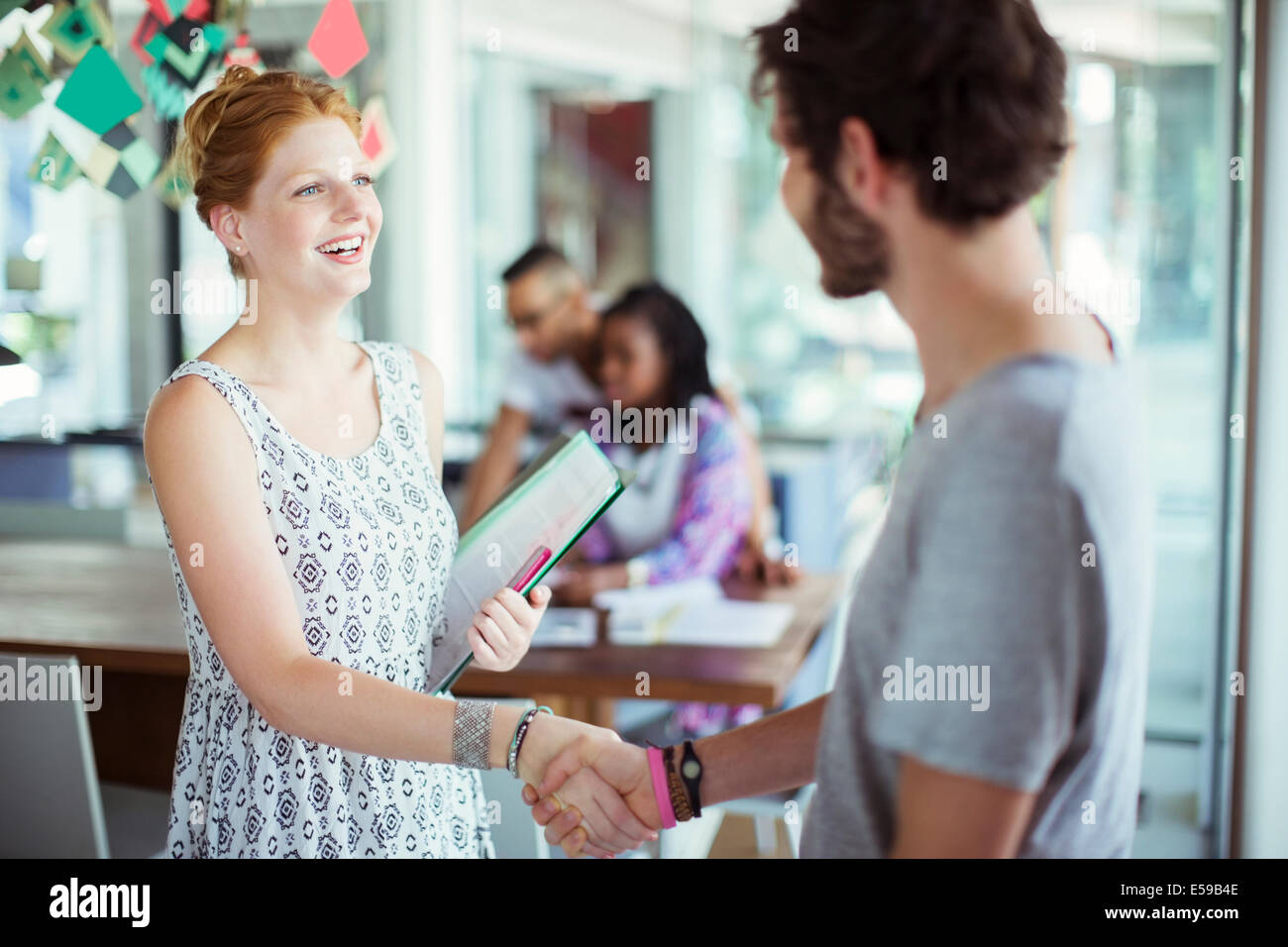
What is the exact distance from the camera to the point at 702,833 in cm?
225

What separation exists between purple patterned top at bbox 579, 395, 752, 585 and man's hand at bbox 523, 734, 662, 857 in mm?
1563

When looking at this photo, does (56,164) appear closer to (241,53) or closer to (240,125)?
(241,53)

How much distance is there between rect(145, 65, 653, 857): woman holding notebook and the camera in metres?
1.14

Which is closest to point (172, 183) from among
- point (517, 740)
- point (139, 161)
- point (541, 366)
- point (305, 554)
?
point (139, 161)

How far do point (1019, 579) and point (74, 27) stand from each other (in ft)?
5.55

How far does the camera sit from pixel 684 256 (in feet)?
23.0

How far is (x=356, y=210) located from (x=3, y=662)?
949 millimetres

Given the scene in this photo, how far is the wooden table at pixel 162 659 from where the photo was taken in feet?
6.93

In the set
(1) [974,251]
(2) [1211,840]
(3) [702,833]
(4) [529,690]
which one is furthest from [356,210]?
(2) [1211,840]

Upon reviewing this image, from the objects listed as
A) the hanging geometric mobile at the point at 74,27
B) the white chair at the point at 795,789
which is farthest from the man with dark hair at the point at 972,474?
the hanging geometric mobile at the point at 74,27

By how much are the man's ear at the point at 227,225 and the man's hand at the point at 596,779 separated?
62cm

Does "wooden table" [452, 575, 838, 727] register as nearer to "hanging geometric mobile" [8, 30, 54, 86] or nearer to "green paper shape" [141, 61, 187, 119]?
"green paper shape" [141, 61, 187, 119]

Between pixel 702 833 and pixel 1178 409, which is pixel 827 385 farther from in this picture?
pixel 702 833

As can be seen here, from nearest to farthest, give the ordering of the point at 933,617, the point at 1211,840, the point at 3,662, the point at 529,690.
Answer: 1. the point at 933,617
2. the point at 3,662
3. the point at 529,690
4. the point at 1211,840
